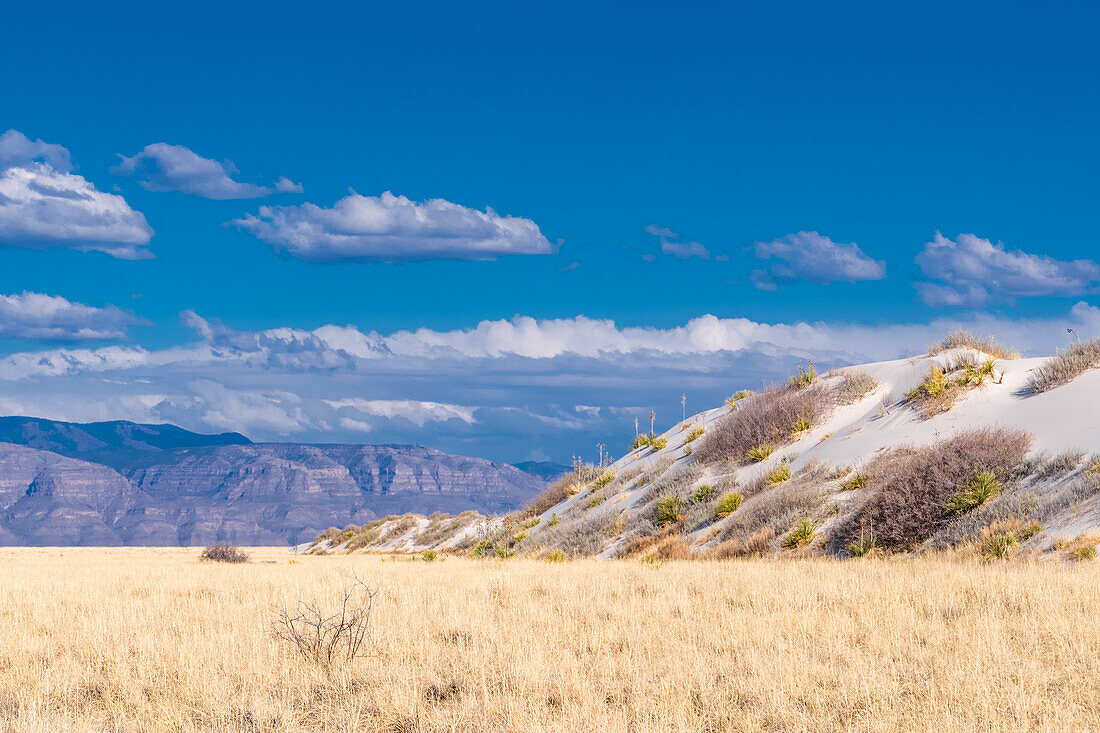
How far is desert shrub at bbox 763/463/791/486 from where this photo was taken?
23.4 meters

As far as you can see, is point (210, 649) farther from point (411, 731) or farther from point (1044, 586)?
point (1044, 586)

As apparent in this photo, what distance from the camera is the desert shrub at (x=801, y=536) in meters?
18.4

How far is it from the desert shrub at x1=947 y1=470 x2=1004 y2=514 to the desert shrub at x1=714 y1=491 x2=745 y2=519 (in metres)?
6.28

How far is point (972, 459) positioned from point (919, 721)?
14032mm

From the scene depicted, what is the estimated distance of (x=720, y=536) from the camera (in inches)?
829

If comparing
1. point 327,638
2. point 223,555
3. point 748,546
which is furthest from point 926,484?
point 223,555

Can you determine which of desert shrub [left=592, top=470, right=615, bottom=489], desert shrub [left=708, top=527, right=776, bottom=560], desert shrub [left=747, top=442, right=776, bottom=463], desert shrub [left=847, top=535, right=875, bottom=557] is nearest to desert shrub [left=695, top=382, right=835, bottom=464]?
desert shrub [left=747, top=442, right=776, bottom=463]

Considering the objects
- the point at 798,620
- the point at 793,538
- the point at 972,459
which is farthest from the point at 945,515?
the point at 798,620

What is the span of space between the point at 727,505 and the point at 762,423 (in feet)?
21.4

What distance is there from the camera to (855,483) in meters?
20.6

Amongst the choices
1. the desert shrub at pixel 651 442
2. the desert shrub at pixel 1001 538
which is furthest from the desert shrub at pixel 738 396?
the desert shrub at pixel 1001 538

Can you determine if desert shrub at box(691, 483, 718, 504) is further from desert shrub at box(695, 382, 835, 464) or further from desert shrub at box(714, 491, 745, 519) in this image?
desert shrub at box(695, 382, 835, 464)

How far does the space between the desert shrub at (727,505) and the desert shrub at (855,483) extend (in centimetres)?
290

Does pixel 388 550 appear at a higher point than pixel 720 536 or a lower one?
lower
